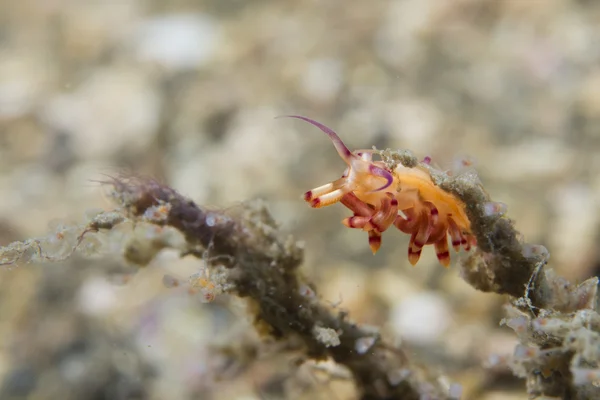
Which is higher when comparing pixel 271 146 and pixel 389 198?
pixel 389 198

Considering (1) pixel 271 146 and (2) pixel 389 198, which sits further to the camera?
(1) pixel 271 146

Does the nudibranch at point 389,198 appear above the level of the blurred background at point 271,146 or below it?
above

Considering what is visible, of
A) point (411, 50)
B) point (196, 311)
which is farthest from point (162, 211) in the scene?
point (411, 50)

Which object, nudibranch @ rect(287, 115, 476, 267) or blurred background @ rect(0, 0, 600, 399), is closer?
nudibranch @ rect(287, 115, 476, 267)

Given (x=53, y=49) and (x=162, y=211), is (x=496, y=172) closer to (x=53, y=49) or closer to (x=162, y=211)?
(x=162, y=211)

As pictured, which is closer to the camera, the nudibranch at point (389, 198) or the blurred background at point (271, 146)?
the nudibranch at point (389, 198)
